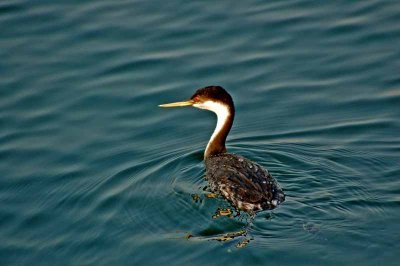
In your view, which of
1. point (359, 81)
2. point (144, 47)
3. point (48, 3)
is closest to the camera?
point (359, 81)

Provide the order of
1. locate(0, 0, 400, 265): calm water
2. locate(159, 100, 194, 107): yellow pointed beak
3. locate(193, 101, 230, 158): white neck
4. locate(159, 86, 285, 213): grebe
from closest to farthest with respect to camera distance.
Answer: locate(0, 0, 400, 265): calm water
locate(159, 86, 285, 213): grebe
locate(193, 101, 230, 158): white neck
locate(159, 100, 194, 107): yellow pointed beak

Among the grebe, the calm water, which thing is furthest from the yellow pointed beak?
the calm water

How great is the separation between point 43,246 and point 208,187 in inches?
81.8

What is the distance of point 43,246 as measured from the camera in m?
9.32

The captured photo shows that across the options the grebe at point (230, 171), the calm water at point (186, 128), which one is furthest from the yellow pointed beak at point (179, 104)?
the calm water at point (186, 128)

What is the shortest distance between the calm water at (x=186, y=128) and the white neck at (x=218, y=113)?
0.33m

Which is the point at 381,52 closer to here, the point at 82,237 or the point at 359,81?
the point at 359,81

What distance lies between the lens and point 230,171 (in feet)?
33.3

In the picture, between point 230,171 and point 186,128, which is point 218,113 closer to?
point 186,128

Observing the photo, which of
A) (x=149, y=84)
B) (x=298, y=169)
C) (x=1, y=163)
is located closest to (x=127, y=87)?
(x=149, y=84)

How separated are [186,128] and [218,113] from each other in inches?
33.2

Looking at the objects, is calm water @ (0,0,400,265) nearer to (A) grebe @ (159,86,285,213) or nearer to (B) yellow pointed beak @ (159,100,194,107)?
(A) grebe @ (159,86,285,213)

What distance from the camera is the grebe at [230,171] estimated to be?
31.4ft

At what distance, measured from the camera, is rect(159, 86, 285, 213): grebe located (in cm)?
956
